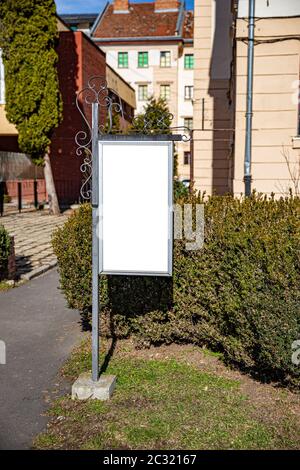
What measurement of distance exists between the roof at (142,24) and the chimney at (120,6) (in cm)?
46

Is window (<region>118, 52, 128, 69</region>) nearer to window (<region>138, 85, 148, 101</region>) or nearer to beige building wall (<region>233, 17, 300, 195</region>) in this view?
window (<region>138, 85, 148, 101</region>)

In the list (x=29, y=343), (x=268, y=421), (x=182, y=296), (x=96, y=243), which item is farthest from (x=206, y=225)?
(x=29, y=343)

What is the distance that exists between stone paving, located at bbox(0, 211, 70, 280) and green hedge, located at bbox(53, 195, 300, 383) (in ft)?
12.0

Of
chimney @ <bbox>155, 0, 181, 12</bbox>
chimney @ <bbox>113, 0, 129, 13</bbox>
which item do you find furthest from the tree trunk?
chimney @ <bbox>113, 0, 129, 13</bbox>

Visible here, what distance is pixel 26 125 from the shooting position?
1808cm

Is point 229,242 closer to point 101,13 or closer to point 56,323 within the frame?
point 56,323

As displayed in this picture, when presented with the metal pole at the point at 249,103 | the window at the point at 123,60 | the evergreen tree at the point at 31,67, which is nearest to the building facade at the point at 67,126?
the evergreen tree at the point at 31,67

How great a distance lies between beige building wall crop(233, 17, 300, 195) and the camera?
895 centimetres

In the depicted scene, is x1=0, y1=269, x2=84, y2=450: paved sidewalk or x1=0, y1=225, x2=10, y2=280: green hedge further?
x1=0, y1=225, x2=10, y2=280: green hedge

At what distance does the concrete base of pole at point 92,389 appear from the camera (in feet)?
13.8

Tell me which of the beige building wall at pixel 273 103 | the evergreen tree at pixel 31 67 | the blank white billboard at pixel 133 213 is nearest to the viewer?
the blank white billboard at pixel 133 213

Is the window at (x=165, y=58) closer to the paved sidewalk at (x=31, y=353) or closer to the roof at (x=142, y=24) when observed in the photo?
the roof at (x=142, y=24)

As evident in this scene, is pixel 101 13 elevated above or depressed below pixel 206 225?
above

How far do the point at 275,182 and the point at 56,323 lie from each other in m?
5.05
